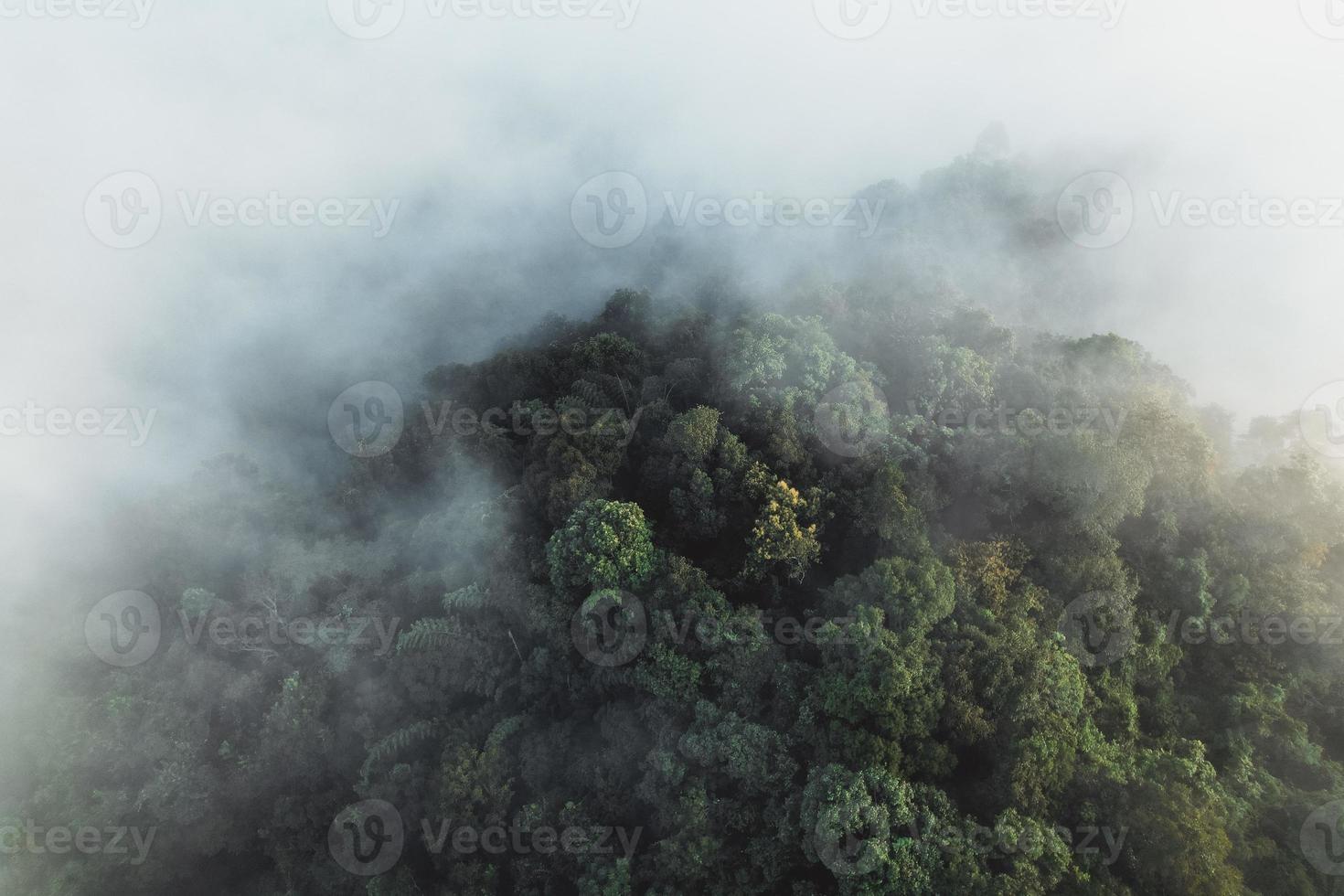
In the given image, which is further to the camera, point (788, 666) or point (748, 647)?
point (748, 647)

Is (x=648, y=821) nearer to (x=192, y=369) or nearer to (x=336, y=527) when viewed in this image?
(x=336, y=527)

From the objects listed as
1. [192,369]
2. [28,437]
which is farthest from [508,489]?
[192,369]

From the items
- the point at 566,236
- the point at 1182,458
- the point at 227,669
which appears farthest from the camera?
the point at 566,236

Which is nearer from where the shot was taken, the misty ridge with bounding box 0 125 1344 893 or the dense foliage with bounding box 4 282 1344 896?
the dense foliage with bounding box 4 282 1344 896

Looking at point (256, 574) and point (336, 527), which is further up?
point (336, 527)

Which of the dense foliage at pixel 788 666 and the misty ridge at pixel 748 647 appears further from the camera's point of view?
the misty ridge at pixel 748 647

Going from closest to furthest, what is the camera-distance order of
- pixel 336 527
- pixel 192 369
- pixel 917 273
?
pixel 336 527
pixel 917 273
pixel 192 369

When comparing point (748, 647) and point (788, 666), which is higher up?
point (748, 647)

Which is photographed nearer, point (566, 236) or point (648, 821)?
point (648, 821)
